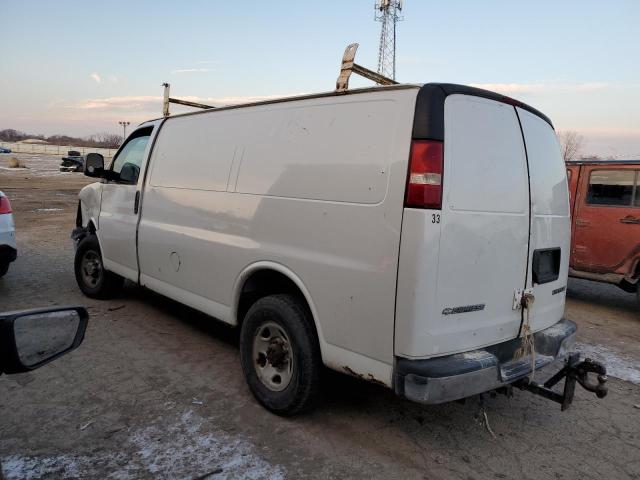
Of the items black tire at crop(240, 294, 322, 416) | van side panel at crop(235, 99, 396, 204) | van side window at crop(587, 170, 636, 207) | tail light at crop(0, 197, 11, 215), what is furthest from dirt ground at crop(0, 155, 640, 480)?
van side window at crop(587, 170, 636, 207)

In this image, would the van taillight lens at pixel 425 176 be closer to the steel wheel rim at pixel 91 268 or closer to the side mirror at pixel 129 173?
the side mirror at pixel 129 173

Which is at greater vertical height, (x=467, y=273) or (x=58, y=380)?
(x=467, y=273)

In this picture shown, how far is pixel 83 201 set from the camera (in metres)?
6.18

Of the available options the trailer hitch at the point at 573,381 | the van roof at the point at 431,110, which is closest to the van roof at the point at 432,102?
the van roof at the point at 431,110

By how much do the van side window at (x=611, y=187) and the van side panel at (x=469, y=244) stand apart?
443cm

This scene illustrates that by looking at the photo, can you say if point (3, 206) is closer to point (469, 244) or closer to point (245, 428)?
point (245, 428)

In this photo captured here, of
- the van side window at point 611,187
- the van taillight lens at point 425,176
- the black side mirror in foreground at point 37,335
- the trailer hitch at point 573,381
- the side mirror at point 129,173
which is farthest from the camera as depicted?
the van side window at point 611,187

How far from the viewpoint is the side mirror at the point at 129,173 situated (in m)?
5.07

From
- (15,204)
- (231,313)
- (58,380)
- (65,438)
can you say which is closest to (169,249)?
(231,313)

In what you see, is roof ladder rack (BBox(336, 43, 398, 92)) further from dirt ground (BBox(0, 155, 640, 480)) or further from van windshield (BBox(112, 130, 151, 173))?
van windshield (BBox(112, 130, 151, 173))

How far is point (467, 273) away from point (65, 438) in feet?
8.49

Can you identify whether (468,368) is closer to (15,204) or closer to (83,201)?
(83,201)

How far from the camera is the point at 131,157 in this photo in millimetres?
5344

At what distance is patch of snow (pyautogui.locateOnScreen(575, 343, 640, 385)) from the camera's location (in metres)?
4.39
